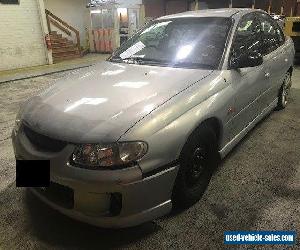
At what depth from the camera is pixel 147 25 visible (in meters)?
3.69

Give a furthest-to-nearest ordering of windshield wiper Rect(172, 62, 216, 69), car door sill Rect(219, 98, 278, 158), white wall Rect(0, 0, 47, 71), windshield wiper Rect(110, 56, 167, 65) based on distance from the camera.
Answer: white wall Rect(0, 0, 47, 71) < windshield wiper Rect(110, 56, 167, 65) < car door sill Rect(219, 98, 278, 158) < windshield wiper Rect(172, 62, 216, 69)

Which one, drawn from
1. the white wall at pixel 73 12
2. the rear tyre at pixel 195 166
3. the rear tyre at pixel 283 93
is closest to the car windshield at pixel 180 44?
the rear tyre at pixel 195 166

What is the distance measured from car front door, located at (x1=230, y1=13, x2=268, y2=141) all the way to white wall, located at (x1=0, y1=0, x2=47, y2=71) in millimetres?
10291

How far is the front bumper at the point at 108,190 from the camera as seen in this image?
6.02 ft

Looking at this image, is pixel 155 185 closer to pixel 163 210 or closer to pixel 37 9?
pixel 163 210

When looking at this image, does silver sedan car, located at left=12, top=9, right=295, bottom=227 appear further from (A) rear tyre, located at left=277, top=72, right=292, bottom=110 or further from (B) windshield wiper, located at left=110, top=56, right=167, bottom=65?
(A) rear tyre, located at left=277, top=72, right=292, bottom=110

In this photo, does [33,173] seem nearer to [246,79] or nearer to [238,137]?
[238,137]

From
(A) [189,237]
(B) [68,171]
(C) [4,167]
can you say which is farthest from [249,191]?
(C) [4,167]

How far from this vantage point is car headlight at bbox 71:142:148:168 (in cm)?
186

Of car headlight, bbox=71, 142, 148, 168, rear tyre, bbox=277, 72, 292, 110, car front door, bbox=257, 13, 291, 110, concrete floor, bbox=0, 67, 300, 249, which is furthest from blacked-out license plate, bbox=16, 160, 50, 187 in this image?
rear tyre, bbox=277, 72, 292, 110

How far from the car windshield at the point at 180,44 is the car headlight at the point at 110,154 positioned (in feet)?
3.90

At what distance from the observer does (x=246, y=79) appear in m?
2.92

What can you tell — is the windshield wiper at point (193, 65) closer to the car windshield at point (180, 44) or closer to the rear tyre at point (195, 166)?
the car windshield at point (180, 44)

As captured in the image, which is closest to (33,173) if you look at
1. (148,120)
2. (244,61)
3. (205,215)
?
(148,120)
